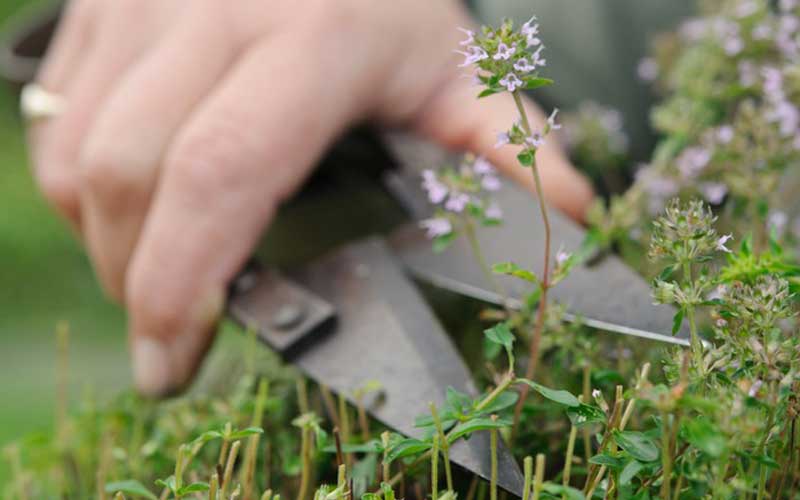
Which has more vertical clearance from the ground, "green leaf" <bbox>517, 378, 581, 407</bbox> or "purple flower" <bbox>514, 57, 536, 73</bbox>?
"purple flower" <bbox>514, 57, 536, 73</bbox>

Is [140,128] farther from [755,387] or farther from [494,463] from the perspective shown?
[755,387]

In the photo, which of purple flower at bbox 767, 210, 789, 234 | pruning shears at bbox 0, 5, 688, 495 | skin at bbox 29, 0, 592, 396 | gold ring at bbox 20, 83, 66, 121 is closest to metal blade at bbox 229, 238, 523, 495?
pruning shears at bbox 0, 5, 688, 495

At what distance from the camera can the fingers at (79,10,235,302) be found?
1.29 metres

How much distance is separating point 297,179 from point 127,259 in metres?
0.37

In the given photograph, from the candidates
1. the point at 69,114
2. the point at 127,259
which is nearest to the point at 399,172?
the point at 127,259

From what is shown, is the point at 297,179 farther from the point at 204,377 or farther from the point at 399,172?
the point at 204,377

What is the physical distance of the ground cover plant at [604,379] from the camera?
562mm

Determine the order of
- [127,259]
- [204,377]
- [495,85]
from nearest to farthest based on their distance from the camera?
[495,85]
[204,377]
[127,259]

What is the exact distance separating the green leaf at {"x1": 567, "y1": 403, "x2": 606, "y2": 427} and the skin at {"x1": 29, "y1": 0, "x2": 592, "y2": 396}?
1.77 ft

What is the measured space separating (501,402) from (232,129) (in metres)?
0.69

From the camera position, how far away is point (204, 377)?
1.32m

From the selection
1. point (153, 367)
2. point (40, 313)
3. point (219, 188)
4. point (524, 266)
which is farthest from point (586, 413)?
point (40, 313)

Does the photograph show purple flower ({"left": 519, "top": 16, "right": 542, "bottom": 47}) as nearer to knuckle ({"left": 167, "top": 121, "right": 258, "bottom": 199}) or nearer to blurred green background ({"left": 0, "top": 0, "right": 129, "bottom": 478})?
knuckle ({"left": 167, "top": 121, "right": 258, "bottom": 199})

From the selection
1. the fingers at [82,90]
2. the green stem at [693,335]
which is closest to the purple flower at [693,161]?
the green stem at [693,335]
